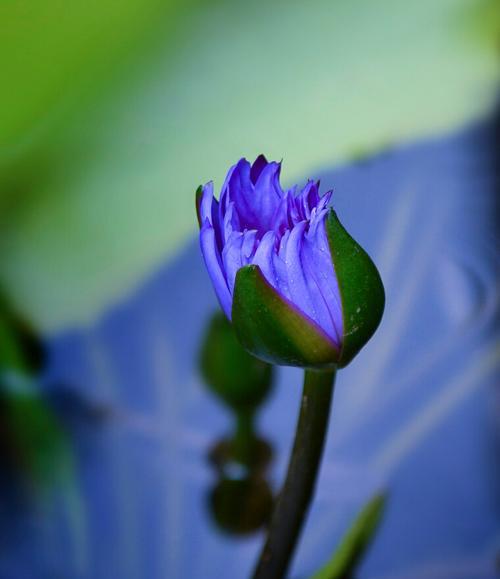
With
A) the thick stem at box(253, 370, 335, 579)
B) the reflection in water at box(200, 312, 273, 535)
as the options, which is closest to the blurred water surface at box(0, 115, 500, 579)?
the reflection in water at box(200, 312, 273, 535)

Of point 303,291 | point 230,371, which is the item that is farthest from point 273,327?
point 230,371

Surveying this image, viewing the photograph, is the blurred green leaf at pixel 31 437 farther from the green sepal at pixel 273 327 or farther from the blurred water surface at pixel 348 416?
the green sepal at pixel 273 327

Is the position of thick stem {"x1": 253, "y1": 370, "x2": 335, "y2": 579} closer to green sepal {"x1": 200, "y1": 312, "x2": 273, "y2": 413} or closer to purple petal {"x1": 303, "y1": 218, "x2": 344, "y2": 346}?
purple petal {"x1": 303, "y1": 218, "x2": 344, "y2": 346}

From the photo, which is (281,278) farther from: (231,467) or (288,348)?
(231,467)

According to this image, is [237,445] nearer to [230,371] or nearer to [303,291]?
[230,371]

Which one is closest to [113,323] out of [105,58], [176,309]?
[176,309]
